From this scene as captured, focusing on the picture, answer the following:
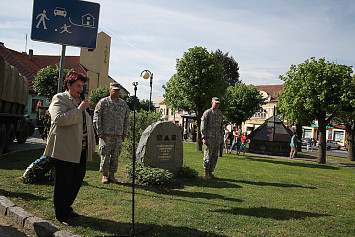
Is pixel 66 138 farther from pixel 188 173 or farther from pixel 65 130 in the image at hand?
pixel 188 173

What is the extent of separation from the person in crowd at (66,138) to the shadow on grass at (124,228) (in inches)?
10.1

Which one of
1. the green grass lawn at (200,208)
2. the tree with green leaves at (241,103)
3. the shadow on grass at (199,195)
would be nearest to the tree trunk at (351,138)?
the green grass lawn at (200,208)

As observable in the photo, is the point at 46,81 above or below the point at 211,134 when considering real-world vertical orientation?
above

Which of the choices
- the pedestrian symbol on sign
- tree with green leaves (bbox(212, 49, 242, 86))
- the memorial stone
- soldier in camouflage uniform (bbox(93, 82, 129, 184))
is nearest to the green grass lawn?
soldier in camouflage uniform (bbox(93, 82, 129, 184))

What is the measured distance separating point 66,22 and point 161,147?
11.6 ft

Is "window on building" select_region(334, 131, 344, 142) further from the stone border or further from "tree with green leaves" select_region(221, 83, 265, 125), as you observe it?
the stone border

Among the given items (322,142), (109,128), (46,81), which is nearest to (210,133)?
(109,128)

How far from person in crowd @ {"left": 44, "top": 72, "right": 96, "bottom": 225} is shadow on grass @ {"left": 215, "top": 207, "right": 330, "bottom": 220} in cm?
253

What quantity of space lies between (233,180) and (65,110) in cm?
571

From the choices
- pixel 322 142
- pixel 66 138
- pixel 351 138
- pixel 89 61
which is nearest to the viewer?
pixel 66 138

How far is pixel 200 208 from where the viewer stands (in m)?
5.07

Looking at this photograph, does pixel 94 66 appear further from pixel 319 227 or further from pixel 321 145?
pixel 319 227

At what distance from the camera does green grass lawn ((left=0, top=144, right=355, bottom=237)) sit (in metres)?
4.11

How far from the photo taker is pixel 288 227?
14.4 ft
